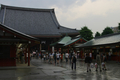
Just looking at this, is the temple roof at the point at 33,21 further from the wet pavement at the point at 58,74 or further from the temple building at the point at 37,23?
the wet pavement at the point at 58,74

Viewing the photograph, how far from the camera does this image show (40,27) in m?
54.3

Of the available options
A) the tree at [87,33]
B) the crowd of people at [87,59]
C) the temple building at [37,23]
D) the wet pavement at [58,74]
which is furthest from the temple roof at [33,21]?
the wet pavement at [58,74]

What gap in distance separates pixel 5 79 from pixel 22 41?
29.3 ft

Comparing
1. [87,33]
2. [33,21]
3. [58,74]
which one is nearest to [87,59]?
[58,74]

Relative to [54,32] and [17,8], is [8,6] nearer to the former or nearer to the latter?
[17,8]

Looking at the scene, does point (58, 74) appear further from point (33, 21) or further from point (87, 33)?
point (33, 21)

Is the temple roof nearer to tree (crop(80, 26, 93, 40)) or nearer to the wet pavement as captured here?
tree (crop(80, 26, 93, 40))

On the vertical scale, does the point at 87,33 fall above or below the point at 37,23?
below

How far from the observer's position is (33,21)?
56.8 m

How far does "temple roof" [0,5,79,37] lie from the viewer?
51.8 m

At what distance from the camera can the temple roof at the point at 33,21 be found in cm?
5184

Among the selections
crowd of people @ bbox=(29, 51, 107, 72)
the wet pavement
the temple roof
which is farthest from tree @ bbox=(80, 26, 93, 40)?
the wet pavement

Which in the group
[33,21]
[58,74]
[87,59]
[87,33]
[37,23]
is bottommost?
[58,74]

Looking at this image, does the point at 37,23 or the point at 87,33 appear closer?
the point at 37,23
